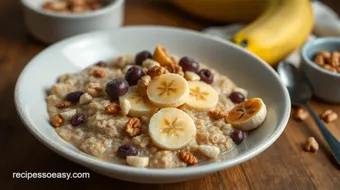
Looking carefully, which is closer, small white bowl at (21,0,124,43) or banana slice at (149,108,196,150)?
banana slice at (149,108,196,150)

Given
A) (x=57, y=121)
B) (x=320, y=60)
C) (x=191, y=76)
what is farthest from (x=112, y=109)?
(x=320, y=60)

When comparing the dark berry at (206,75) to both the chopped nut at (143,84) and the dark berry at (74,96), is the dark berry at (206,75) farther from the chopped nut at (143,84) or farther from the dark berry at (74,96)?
the dark berry at (74,96)

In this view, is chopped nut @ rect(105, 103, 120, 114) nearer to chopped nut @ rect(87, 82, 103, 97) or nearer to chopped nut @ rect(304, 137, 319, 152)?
chopped nut @ rect(87, 82, 103, 97)

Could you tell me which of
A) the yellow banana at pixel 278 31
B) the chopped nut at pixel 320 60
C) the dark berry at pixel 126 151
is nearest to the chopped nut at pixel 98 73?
the dark berry at pixel 126 151

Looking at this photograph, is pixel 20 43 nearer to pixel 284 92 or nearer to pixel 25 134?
pixel 25 134

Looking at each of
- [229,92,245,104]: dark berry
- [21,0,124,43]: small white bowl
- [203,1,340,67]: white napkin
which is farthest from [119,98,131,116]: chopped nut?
[203,1,340,67]: white napkin

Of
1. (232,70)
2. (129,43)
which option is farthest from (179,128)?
(129,43)
